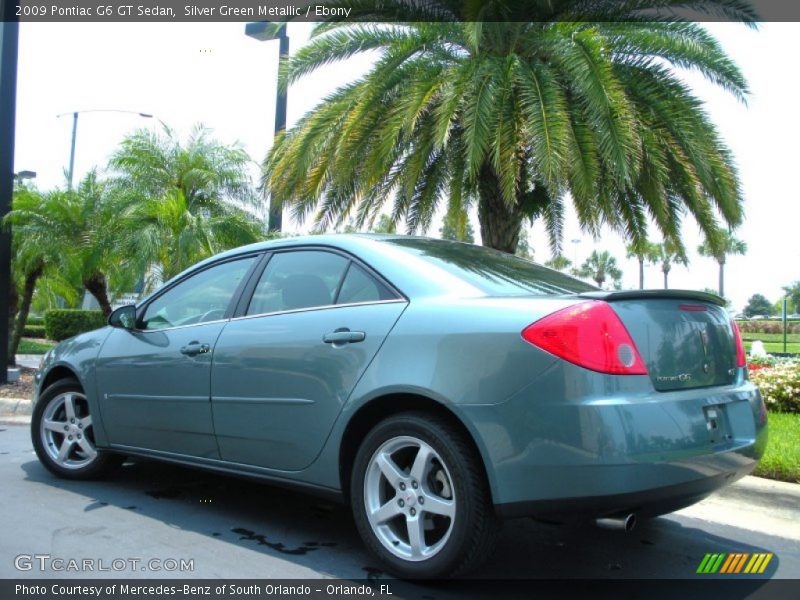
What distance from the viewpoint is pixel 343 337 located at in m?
3.56

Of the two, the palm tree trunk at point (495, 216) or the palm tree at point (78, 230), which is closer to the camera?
the palm tree trunk at point (495, 216)

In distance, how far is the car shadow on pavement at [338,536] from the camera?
355cm

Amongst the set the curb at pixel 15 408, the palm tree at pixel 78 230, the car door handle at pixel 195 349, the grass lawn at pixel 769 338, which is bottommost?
the curb at pixel 15 408

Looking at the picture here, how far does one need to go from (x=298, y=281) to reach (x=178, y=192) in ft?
26.4

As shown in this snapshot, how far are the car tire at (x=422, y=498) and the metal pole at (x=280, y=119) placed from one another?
7.35m

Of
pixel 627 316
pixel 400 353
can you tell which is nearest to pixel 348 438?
pixel 400 353

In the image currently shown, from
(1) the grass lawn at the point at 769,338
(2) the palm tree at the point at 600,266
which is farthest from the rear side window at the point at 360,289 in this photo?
(2) the palm tree at the point at 600,266

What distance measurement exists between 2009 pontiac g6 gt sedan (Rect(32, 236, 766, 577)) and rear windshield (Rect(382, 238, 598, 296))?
0.06ft

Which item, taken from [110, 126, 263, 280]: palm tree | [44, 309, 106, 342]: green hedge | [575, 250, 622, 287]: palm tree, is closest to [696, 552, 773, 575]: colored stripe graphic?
[110, 126, 263, 280]: palm tree

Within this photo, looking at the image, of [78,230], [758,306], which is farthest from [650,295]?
[758,306]

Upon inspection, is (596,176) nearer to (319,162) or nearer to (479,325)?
(319,162)

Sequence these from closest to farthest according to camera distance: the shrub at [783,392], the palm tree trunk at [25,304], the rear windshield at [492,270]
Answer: the rear windshield at [492,270]
the shrub at [783,392]
the palm tree trunk at [25,304]

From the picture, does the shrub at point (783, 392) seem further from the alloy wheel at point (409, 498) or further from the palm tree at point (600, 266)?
the palm tree at point (600, 266)

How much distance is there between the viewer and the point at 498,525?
3.10m
